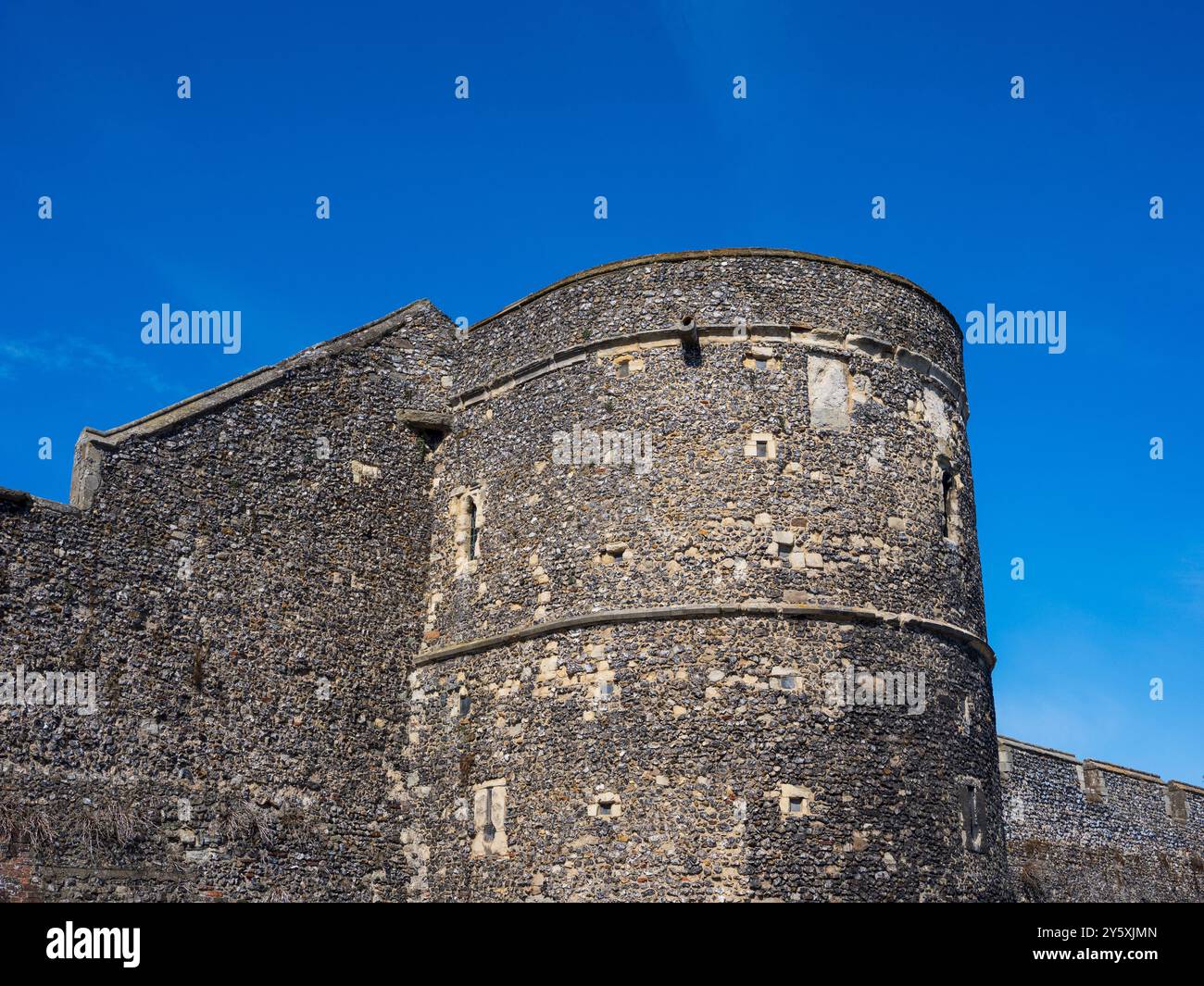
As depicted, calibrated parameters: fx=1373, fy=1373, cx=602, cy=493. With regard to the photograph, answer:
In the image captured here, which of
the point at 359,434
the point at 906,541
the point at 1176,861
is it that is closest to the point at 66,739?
the point at 359,434

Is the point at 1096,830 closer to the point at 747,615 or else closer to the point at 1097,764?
the point at 1097,764

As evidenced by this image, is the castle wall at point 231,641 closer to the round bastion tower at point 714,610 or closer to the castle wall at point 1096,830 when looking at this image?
the round bastion tower at point 714,610

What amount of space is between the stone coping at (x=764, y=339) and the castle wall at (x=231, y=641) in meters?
2.73

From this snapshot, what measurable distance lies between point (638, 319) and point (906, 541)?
4.52m

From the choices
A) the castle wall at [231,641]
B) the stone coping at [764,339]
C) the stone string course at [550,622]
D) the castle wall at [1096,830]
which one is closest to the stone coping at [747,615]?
the stone string course at [550,622]

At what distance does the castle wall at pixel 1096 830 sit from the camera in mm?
26219

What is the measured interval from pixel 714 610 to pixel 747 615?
400 mm

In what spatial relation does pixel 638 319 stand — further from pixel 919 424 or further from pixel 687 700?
pixel 687 700

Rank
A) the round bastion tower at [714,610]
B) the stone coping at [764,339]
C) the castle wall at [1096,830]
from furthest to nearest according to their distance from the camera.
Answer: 1. the castle wall at [1096,830]
2. the stone coping at [764,339]
3. the round bastion tower at [714,610]

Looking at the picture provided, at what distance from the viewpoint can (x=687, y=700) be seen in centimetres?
1609

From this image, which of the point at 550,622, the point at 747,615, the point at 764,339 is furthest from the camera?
the point at 764,339

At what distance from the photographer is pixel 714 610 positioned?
53.8 feet

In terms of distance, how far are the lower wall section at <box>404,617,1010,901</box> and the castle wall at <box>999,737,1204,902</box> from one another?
9.40 meters

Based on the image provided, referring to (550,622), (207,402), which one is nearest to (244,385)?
(207,402)
